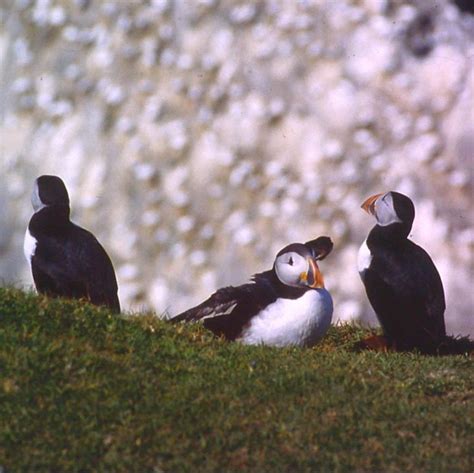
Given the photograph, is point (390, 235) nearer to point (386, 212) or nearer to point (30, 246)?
point (386, 212)

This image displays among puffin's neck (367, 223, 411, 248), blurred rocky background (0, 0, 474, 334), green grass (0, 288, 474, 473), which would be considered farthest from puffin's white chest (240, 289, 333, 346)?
blurred rocky background (0, 0, 474, 334)

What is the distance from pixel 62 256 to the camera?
8516 millimetres

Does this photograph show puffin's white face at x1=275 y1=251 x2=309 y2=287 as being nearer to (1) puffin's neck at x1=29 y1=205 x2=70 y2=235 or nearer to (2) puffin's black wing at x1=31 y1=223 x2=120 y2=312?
(2) puffin's black wing at x1=31 y1=223 x2=120 y2=312

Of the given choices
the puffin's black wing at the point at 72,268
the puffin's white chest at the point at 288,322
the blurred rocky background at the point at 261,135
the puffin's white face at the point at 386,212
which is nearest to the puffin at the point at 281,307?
the puffin's white chest at the point at 288,322

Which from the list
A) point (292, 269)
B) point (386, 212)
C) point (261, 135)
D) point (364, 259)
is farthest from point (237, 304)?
point (261, 135)

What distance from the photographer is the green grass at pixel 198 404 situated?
6.06 metres

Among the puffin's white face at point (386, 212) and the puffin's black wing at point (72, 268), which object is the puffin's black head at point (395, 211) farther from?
the puffin's black wing at point (72, 268)

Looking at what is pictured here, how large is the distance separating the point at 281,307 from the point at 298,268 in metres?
0.28

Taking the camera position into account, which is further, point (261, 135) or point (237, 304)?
point (261, 135)

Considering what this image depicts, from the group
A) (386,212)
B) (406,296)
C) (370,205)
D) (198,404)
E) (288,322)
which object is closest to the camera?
(198,404)

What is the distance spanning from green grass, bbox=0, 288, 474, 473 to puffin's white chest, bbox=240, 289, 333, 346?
359 mm

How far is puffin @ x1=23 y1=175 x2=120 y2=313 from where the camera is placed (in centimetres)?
851

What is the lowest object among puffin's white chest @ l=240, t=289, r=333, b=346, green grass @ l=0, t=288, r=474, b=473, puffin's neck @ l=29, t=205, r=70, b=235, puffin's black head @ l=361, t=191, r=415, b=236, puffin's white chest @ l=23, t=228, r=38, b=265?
green grass @ l=0, t=288, r=474, b=473

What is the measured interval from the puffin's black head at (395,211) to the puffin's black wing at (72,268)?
1.88 m
